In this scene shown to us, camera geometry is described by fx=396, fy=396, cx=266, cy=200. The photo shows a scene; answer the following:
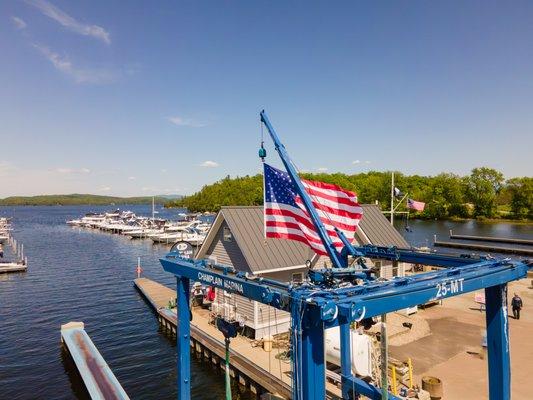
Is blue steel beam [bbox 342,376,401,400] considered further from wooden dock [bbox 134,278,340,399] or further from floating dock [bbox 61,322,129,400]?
floating dock [bbox 61,322,129,400]

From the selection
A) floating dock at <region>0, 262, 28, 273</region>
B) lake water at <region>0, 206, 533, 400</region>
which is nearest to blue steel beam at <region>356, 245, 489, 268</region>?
lake water at <region>0, 206, 533, 400</region>

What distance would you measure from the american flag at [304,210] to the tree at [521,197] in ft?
420

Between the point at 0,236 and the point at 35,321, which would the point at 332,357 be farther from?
the point at 0,236

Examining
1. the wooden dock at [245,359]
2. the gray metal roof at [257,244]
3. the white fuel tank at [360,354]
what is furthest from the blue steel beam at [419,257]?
the gray metal roof at [257,244]

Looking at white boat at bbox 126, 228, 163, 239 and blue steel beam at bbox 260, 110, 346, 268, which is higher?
blue steel beam at bbox 260, 110, 346, 268

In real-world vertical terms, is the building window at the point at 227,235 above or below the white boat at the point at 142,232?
above

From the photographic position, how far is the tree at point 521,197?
117m

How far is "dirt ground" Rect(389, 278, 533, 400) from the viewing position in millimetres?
15602

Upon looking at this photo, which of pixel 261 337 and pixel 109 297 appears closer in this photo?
pixel 261 337

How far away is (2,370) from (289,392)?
56.8 ft

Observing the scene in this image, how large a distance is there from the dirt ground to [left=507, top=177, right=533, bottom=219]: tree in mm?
107113

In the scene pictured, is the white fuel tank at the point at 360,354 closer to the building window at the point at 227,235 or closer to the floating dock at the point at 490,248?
the building window at the point at 227,235

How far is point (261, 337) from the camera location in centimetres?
2106

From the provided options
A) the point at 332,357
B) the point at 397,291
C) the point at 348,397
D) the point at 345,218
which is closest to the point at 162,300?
the point at 332,357
